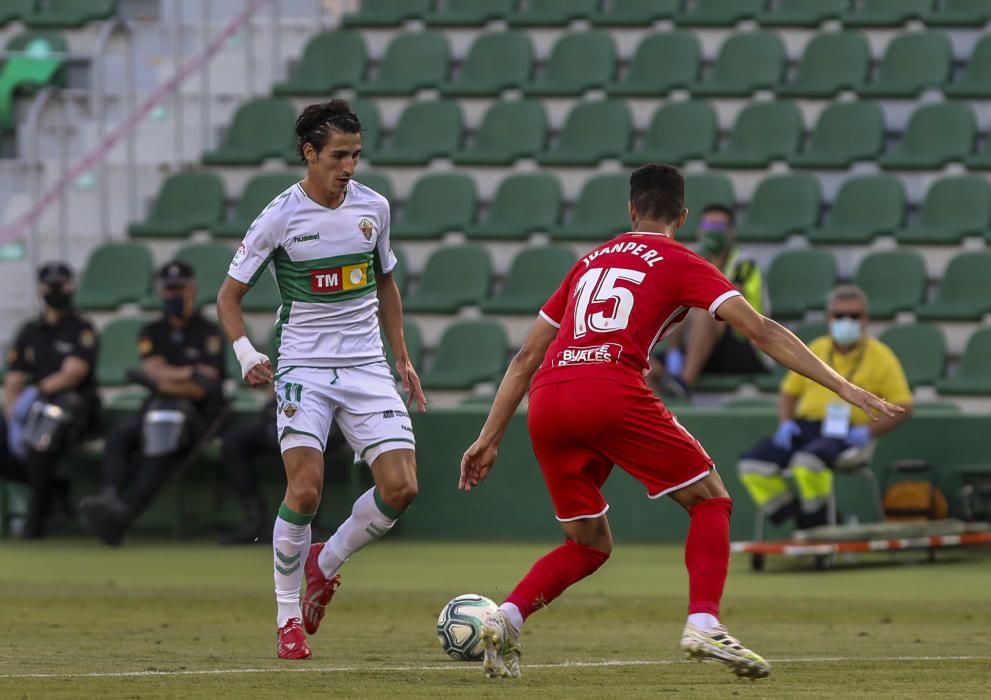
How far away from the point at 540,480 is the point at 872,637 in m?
5.18

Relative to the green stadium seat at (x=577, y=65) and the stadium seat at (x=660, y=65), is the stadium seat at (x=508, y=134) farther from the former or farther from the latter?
the stadium seat at (x=660, y=65)

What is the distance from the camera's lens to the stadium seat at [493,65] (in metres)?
16.9

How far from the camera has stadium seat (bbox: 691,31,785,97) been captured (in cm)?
1620

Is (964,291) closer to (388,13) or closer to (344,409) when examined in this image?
(388,13)

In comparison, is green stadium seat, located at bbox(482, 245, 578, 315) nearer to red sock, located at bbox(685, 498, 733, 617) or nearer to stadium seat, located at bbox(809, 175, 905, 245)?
stadium seat, located at bbox(809, 175, 905, 245)

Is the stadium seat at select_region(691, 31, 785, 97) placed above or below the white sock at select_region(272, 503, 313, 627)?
above

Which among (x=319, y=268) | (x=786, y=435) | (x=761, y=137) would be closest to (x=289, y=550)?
(x=319, y=268)

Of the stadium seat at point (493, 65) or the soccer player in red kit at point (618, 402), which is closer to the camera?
the soccer player in red kit at point (618, 402)

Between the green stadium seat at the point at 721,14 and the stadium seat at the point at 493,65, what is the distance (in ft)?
5.15

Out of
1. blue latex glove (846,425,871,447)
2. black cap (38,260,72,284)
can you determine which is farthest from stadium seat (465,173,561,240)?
blue latex glove (846,425,871,447)

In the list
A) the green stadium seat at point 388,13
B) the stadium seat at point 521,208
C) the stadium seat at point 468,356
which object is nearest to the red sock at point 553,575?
the stadium seat at point 468,356

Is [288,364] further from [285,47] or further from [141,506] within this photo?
[285,47]

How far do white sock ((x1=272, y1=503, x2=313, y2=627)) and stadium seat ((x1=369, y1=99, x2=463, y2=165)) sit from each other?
952 cm

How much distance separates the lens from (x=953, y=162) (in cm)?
1509
